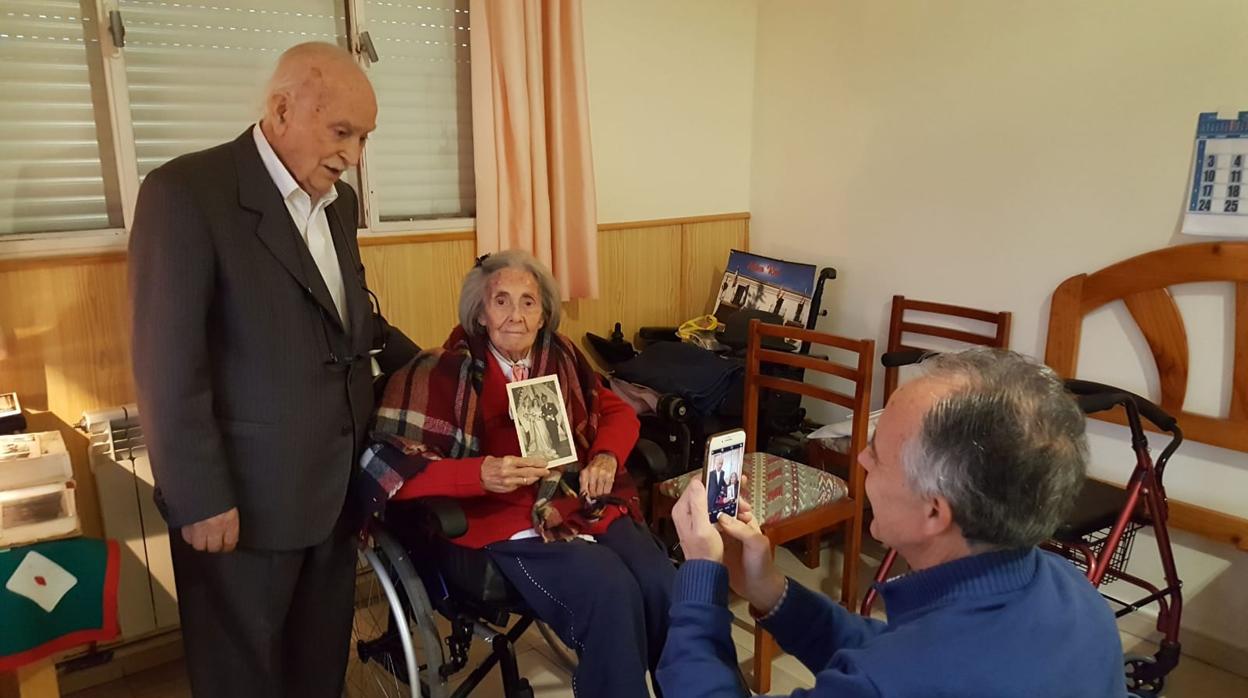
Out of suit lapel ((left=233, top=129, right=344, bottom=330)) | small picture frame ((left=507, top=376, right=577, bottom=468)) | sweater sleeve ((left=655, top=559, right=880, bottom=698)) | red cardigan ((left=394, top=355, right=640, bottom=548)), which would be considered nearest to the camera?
sweater sleeve ((left=655, top=559, right=880, bottom=698))

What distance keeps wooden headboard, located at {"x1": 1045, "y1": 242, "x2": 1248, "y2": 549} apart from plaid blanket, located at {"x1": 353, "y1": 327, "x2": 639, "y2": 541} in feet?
4.94

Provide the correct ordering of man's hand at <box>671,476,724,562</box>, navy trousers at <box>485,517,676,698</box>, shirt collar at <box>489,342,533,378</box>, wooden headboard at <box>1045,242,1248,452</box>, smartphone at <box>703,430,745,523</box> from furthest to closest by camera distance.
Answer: wooden headboard at <box>1045,242,1248,452</box>
shirt collar at <box>489,342,533,378</box>
navy trousers at <box>485,517,676,698</box>
smartphone at <box>703,430,745,523</box>
man's hand at <box>671,476,724,562</box>

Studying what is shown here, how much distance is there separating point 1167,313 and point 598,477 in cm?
167

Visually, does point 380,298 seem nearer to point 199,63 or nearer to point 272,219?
point 199,63

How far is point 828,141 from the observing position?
3207mm

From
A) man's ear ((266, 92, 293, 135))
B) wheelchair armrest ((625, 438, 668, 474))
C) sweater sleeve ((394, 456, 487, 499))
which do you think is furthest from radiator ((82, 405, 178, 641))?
wheelchair armrest ((625, 438, 668, 474))

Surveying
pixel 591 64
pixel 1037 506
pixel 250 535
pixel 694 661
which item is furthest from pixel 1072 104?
pixel 250 535

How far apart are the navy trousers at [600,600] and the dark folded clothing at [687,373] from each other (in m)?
0.91

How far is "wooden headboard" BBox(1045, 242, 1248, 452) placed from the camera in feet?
7.10

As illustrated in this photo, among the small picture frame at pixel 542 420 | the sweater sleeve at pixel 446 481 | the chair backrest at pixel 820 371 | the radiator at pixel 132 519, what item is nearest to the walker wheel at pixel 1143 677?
the chair backrest at pixel 820 371

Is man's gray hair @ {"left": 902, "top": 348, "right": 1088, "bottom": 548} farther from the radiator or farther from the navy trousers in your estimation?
the radiator

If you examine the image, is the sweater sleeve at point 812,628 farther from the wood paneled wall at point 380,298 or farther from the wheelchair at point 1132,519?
the wood paneled wall at point 380,298

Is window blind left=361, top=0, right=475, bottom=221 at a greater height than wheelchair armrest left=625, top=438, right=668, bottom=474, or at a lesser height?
greater

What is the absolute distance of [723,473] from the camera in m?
1.29
